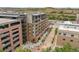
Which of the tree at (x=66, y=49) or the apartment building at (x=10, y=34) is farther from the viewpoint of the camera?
the apartment building at (x=10, y=34)

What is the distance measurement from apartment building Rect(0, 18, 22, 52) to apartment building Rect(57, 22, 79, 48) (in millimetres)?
600

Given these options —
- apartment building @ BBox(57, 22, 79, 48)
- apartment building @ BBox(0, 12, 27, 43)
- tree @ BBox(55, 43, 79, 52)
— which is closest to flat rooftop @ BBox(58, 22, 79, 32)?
apartment building @ BBox(57, 22, 79, 48)

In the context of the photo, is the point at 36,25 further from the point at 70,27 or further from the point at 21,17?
the point at 70,27

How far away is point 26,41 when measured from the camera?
2059 mm

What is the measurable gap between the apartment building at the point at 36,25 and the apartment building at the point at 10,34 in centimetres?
15

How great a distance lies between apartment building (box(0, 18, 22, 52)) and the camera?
193 centimetres

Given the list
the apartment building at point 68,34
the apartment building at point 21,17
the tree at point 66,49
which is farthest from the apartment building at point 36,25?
the tree at point 66,49

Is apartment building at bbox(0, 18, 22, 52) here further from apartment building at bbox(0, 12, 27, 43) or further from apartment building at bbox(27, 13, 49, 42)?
apartment building at bbox(27, 13, 49, 42)

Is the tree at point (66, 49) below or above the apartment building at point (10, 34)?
below

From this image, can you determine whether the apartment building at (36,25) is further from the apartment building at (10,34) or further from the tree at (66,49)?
the tree at (66,49)

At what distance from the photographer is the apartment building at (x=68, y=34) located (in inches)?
71.1

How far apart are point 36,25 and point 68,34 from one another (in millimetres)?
491
